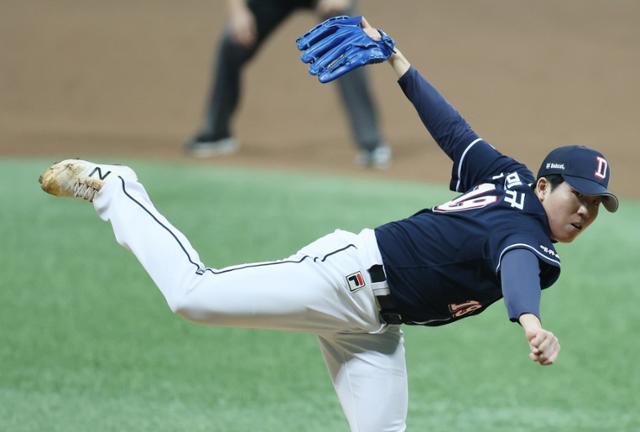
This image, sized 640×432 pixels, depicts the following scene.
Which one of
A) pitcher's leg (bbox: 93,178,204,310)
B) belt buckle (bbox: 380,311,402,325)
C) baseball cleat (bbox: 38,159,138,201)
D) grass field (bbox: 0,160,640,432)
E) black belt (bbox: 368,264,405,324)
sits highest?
baseball cleat (bbox: 38,159,138,201)

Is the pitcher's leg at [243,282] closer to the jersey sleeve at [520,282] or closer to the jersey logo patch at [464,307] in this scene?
the jersey logo patch at [464,307]

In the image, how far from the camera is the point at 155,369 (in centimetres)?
512

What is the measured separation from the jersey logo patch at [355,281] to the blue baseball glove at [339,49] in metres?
0.73

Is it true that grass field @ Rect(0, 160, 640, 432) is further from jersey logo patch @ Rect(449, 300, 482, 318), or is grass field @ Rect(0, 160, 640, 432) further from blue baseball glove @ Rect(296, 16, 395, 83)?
blue baseball glove @ Rect(296, 16, 395, 83)

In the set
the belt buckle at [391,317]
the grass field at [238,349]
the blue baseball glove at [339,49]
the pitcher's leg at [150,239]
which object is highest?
the blue baseball glove at [339,49]

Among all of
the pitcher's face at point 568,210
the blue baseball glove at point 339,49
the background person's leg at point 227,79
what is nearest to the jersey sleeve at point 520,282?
the pitcher's face at point 568,210

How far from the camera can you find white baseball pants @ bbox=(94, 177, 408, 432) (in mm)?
3475

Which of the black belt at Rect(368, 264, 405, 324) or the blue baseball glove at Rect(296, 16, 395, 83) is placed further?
the blue baseball glove at Rect(296, 16, 395, 83)

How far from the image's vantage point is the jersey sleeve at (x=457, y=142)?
3799 millimetres

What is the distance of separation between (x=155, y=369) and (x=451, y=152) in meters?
2.01

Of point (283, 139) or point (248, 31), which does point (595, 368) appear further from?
point (283, 139)

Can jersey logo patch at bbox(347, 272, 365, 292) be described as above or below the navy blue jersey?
below

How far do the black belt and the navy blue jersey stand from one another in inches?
0.8

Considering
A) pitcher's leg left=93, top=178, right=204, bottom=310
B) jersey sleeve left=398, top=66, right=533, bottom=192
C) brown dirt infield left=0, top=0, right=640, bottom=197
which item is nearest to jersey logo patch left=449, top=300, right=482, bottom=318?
jersey sleeve left=398, top=66, right=533, bottom=192
